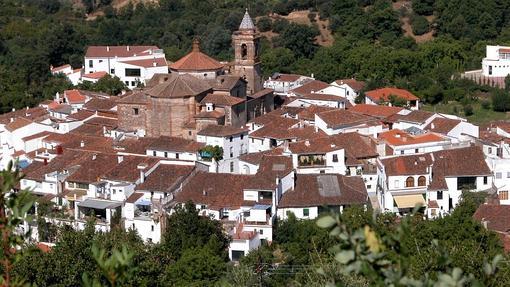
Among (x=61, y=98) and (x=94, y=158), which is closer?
Answer: (x=94, y=158)

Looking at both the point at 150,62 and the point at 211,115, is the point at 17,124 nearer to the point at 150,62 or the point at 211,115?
the point at 211,115

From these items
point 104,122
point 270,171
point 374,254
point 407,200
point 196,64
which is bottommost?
point 407,200

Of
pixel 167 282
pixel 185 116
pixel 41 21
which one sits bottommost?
pixel 167 282

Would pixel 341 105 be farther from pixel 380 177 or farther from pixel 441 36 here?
pixel 441 36

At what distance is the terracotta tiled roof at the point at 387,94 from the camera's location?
36116 mm

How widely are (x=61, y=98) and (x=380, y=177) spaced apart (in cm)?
1630

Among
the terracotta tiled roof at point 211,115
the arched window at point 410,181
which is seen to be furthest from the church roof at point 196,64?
the arched window at point 410,181

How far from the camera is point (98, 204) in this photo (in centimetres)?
2595

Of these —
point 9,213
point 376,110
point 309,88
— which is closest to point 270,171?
point 376,110

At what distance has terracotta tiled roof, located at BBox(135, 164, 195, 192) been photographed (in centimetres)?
2560

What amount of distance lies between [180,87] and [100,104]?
507 cm

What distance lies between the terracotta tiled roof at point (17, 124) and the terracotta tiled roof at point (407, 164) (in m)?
13.8

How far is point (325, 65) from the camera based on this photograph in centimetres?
4259

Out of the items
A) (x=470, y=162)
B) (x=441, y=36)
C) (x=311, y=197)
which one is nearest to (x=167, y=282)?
(x=311, y=197)
